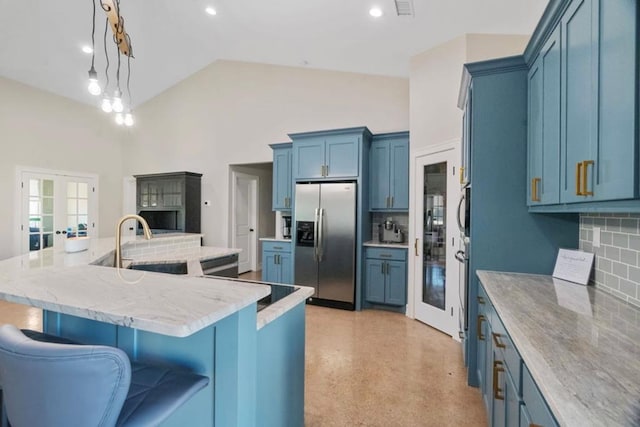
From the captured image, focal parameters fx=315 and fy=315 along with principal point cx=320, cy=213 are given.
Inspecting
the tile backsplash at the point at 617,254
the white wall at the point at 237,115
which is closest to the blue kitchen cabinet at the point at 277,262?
the white wall at the point at 237,115

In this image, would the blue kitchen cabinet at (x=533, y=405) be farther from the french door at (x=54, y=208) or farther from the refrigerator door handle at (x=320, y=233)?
the french door at (x=54, y=208)

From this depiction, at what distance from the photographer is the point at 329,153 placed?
14.1ft

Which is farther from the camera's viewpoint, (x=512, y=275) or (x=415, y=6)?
(x=415, y=6)

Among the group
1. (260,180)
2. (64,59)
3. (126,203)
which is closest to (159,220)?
(126,203)

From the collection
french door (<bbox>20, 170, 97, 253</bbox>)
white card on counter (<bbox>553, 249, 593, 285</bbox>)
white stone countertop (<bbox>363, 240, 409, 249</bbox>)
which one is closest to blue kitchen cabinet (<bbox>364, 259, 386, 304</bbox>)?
white stone countertop (<bbox>363, 240, 409, 249</bbox>)

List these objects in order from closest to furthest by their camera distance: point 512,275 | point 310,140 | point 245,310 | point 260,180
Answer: point 245,310, point 512,275, point 310,140, point 260,180

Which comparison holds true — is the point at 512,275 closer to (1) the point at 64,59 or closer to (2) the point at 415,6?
(2) the point at 415,6

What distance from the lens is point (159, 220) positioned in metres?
6.37

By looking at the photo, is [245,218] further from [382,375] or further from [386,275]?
[382,375]

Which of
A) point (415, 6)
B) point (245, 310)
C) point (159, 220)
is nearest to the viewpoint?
point (245, 310)

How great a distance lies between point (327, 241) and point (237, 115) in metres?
3.19

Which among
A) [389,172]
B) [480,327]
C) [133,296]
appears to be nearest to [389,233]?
[389,172]

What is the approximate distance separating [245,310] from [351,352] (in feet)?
7.24

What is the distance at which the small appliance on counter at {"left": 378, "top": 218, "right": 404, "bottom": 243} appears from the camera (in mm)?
4398
